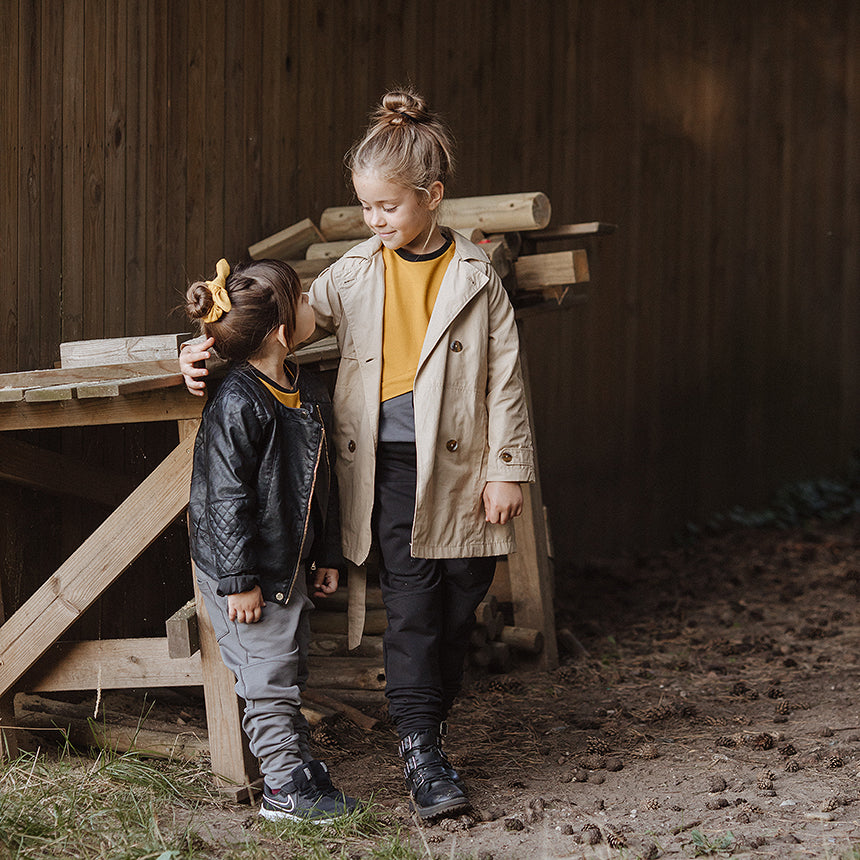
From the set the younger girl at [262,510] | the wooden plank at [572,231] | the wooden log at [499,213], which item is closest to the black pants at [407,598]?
the younger girl at [262,510]

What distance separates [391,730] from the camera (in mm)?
3920

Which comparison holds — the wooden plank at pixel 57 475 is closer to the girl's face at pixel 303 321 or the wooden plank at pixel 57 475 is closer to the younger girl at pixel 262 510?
the younger girl at pixel 262 510

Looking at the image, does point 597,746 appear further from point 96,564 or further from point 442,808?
point 96,564

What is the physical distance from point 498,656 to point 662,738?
3.22ft

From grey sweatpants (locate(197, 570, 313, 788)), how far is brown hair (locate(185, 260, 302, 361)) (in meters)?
0.67

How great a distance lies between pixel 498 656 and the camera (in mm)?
4625

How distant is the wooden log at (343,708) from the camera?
3.90 metres

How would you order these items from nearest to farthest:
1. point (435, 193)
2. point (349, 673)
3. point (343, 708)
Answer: point (435, 193)
point (343, 708)
point (349, 673)

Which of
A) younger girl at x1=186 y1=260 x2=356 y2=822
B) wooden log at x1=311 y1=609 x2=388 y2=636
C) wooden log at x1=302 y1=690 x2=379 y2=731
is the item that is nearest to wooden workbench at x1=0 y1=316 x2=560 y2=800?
younger girl at x1=186 y1=260 x2=356 y2=822

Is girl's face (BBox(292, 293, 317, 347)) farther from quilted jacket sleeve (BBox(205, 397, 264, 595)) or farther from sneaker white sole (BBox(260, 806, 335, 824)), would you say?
sneaker white sole (BBox(260, 806, 335, 824))

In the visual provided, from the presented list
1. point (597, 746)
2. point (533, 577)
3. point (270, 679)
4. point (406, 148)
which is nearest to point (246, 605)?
point (270, 679)

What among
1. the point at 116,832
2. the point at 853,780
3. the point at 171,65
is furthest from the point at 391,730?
the point at 171,65

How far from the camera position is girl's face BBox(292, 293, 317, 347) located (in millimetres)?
3047

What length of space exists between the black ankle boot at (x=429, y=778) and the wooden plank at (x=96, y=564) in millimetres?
965
